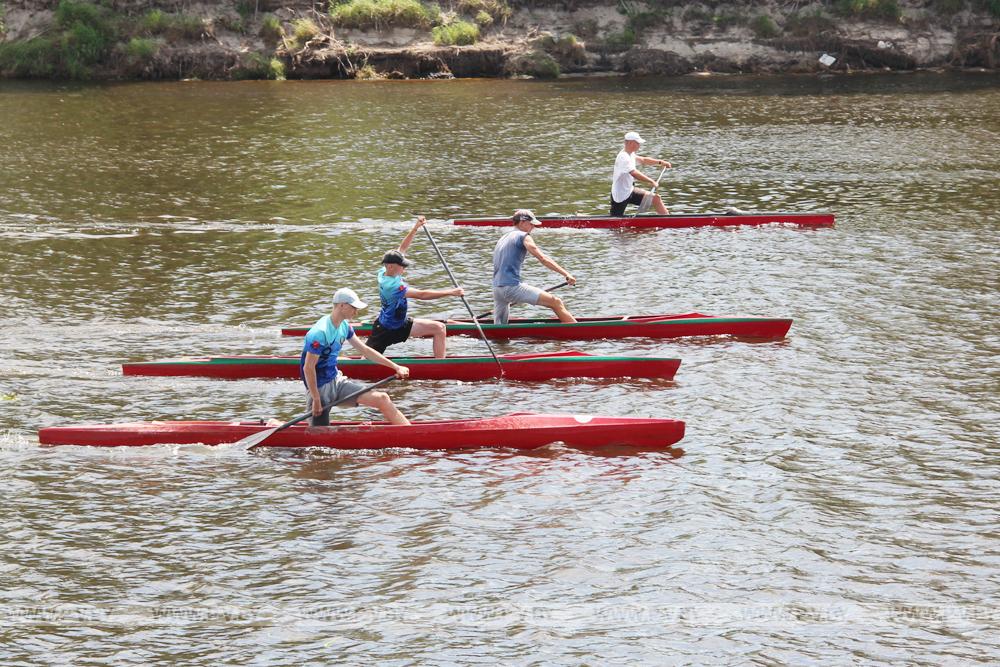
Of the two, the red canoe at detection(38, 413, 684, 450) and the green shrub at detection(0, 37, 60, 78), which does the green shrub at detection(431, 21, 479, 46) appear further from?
the red canoe at detection(38, 413, 684, 450)

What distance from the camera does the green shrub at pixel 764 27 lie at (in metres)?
62.4

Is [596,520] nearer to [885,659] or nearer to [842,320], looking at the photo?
[885,659]

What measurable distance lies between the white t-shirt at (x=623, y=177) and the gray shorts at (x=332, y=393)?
15342mm

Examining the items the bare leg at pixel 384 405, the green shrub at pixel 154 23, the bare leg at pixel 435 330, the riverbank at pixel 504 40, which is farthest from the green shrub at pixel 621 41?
the bare leg at pixel 384 405

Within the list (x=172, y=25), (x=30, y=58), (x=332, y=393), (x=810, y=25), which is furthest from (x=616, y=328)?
(x=30, y=58)

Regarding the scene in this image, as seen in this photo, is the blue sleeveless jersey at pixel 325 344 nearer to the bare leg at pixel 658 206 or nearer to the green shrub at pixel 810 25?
the bare leg at pixel 658 206

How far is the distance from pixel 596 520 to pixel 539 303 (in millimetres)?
7639

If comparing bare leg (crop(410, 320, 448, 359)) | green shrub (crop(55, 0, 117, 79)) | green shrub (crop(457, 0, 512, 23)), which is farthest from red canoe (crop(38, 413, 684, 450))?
green shrub (crop(457, 0, 512, 23))

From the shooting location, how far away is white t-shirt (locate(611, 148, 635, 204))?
100ft

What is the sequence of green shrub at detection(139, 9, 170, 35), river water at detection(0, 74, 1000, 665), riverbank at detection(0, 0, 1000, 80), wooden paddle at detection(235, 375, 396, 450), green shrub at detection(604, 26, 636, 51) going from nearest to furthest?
river water at detection(0, 74, 1000, 665)
wooden paddle at detection(235, 375, 396, 450)
riverbank at detection(0, 0, 1000, 80)
green shrub at detection(604, 26, 636, 51)
green shrub at detection(139, 9, 170, 35)

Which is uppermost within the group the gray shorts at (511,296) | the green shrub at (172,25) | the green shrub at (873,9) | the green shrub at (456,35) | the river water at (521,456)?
the green shrub at (873,9)

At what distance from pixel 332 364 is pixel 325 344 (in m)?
0.54

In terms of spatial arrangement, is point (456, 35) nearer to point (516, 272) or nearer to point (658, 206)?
point (658, 206)

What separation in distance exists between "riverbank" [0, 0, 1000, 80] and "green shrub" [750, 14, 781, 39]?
0.07 m
